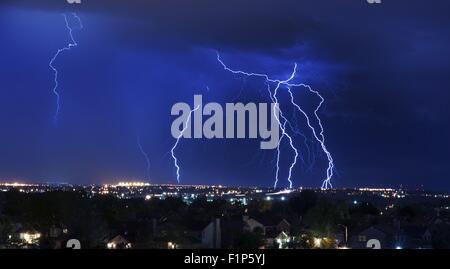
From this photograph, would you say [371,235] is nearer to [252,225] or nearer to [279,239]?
[279,239]

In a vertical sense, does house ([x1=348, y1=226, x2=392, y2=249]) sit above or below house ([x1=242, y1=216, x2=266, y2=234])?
above

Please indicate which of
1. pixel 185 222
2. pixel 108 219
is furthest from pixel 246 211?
pixel 108 219

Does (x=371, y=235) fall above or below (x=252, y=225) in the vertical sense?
above

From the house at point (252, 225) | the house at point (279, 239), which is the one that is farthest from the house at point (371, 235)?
the house at point (252, 225)

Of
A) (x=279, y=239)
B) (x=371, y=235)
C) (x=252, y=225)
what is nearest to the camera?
(x=371, y=235)

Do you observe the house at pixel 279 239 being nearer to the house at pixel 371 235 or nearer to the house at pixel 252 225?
the house at pixel 252 225

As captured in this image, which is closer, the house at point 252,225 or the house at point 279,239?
the house at point 279,239

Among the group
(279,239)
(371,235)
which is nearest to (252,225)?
(279,239)

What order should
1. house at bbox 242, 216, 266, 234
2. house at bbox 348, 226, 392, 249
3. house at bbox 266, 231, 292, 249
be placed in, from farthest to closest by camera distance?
house at bbox 242, 216, 266, 234 → house at bbox 266, 231, 292, 249 → house at bbox 348, 226, 392, 249

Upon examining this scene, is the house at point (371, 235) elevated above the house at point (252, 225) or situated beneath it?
elevated above

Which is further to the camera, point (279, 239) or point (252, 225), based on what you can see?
point (252, 225)

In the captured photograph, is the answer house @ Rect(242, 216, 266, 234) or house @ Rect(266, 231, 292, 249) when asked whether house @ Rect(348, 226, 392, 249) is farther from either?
house @ Rect(242, 216, 266, 234)

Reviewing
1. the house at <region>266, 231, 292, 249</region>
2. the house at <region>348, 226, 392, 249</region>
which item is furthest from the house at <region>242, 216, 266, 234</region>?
the house at <region>348, 226, 392, 249</region>
